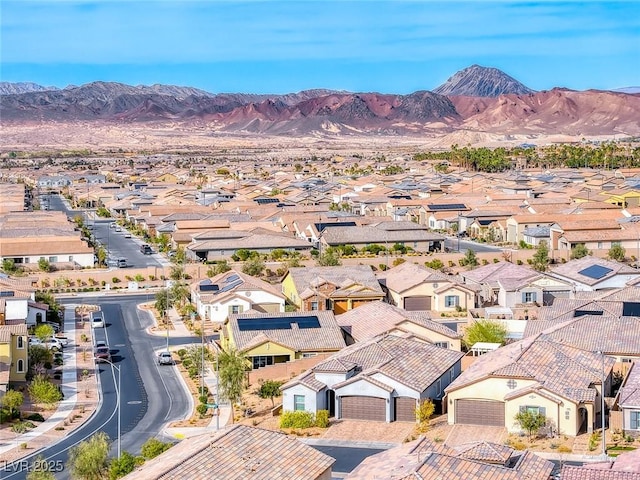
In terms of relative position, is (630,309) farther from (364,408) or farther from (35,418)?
(35,418)

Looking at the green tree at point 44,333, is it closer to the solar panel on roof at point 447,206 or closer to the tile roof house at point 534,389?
the tile roof house at point 534,389

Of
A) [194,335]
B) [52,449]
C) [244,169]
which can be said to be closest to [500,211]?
[194,335]

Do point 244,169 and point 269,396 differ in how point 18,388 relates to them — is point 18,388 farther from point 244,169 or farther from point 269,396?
point 244,169

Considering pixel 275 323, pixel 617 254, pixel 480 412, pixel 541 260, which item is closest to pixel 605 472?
pixel 480 412

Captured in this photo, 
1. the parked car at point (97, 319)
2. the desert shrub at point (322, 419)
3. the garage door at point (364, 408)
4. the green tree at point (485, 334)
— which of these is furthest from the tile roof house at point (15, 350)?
the green tree at point (485, 334)

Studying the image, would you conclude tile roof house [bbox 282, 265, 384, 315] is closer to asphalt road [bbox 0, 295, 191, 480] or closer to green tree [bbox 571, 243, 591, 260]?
asphalt road [bbox 0, 295, 191, 480]

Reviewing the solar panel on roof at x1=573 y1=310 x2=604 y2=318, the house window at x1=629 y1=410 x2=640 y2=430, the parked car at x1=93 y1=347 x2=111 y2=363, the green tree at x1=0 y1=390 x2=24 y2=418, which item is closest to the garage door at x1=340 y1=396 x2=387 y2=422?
the house window at x1=629 y1=410 x2=640 y2=430
